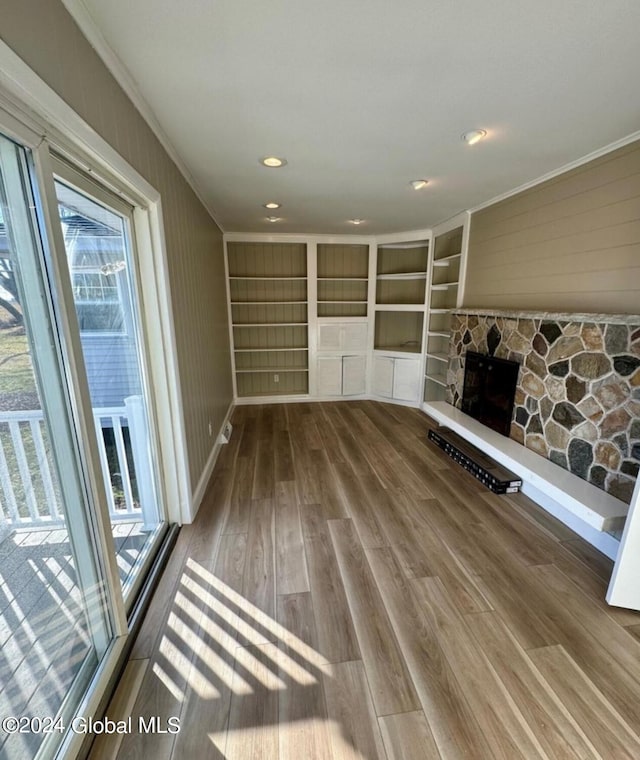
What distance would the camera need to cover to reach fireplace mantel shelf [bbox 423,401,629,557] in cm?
188

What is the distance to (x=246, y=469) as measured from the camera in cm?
313

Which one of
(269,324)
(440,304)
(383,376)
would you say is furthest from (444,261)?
(269,324)

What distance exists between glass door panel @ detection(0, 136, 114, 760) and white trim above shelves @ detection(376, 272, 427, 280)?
4.47m

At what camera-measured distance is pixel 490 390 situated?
126 inches

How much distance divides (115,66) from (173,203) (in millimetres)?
900

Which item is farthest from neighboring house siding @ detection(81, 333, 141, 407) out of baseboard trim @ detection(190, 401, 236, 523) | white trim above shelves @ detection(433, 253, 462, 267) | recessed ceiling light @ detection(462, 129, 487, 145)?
white trim above shelves @ detection(433, 253, 462, 267)

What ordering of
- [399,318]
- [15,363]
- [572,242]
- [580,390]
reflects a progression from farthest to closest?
[399,318]
[572,242]
[580,390]
[15,363]

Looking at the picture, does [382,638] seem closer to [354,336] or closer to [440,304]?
[440,304]

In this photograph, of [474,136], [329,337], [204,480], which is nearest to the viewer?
[474,136]

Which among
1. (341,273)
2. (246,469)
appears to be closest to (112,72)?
(246,469)

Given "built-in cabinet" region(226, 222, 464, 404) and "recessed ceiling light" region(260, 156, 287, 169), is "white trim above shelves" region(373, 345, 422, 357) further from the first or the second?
"recessed ceiling light" region(260, 156, 287, 169)

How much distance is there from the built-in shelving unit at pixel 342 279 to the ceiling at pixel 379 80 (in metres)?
2.61

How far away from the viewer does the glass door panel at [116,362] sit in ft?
4.56

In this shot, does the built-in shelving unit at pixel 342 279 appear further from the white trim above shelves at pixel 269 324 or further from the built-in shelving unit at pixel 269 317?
the white trim above shelves at pixel 269 324
